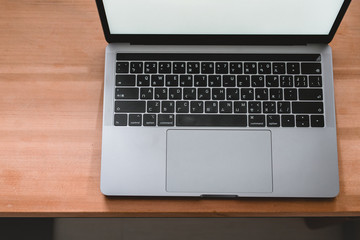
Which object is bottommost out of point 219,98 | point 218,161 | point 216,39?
point 218,161

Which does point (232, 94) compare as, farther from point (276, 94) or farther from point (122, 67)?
point (122, 67)

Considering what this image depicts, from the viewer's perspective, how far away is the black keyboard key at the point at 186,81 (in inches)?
21.0

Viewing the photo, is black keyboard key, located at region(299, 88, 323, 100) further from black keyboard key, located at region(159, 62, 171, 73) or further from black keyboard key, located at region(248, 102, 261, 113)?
black keyboard key, located at region(159, 62, 171, 73)

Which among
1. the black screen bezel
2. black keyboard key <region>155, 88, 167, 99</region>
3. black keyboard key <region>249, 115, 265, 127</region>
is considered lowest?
black keyboard key <region>249, 115, 265, 127</region>

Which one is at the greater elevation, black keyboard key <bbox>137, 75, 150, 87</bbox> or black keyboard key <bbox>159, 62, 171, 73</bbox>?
black keyboard key <bbox>159, 62, 171, 73</bbox>

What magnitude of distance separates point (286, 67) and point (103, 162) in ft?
1.14

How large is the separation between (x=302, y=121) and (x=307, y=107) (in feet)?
0.09

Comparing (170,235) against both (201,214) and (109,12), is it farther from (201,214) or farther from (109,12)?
(109,12)

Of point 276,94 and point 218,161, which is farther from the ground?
point 276,94

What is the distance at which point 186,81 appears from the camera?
54 centimetres

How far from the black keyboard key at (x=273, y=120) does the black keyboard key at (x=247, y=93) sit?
0.04 meters

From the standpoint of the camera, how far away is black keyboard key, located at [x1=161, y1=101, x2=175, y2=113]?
524mm

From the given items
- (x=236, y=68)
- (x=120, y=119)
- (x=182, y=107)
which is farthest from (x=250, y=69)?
(x=120, y=119)

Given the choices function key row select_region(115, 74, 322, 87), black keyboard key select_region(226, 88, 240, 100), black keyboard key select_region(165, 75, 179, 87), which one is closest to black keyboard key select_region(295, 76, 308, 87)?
function key row select_region(115, 74, 322, 87)
